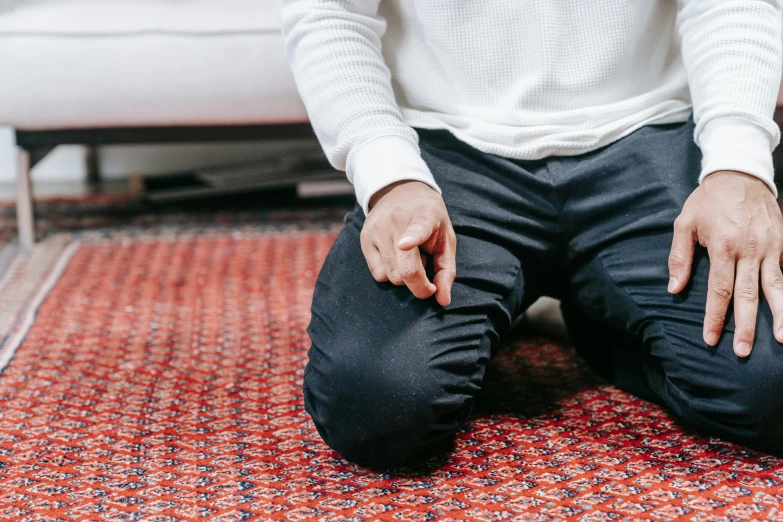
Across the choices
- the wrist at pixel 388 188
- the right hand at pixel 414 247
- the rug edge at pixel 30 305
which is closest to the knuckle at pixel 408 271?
the right hand at pixel 414 247

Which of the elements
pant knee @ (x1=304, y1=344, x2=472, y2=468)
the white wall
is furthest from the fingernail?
the white wall

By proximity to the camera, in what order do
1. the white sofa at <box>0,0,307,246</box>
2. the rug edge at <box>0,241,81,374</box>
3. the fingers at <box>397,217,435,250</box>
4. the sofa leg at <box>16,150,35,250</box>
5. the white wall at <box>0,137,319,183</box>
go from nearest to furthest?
the fingers at <box>397,217,435,250</box> < the rug edge at <box>0,241,81,374</box> < the white sofa at <box>0,0,307,246</box> < the sofa leg at <box>16,150,35,250</box> < the white wall at <box>0,137,319,183</box>

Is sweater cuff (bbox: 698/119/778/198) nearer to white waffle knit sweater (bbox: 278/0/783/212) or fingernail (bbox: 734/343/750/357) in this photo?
white waffle knit sweater (bbox: 278/0/783/212)

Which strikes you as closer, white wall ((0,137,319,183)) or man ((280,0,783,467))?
man ((280,0,783,467))

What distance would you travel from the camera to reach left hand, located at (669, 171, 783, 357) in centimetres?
67

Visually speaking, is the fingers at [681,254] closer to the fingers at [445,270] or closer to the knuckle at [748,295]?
the knuckle at [748,295]

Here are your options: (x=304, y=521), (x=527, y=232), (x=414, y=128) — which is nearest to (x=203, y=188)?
(x=414, y=128)

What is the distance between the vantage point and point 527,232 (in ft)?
2.61

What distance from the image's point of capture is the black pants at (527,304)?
2.25 ft

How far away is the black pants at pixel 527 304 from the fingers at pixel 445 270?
0.03 metres

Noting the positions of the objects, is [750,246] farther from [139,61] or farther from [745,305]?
[139,61]

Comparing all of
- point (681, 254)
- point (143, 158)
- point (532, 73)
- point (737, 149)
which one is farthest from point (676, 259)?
point (143, 158)

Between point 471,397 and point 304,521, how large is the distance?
7.1 inches

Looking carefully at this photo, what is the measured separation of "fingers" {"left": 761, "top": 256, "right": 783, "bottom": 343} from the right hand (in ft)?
0.86
